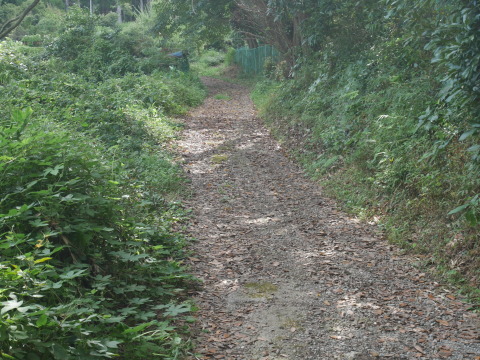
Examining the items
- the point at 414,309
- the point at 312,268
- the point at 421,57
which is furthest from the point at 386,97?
the point at 414,309

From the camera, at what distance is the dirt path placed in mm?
3873

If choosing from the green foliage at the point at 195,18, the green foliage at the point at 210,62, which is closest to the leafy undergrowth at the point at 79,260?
the green foliage at the point at 195,18

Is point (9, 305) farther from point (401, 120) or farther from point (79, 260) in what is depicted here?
point (401, 120)

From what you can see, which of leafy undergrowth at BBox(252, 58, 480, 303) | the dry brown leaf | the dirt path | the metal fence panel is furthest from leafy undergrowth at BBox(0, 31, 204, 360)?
the metal fence panel

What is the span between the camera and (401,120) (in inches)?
305

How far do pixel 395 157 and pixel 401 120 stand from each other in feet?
2.89

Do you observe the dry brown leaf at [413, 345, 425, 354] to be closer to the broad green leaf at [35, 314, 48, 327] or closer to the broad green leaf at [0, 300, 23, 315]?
the broad green leaf at [35, 314, 48, 327]

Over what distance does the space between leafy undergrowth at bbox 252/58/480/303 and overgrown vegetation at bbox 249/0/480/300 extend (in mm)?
16

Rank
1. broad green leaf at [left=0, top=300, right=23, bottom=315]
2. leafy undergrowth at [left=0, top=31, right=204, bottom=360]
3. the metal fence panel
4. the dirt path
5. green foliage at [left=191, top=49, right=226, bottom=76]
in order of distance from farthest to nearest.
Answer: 1. green foliage at [left=191, top=49, right=226, bottom=76]
2. the metal fence panel
3. the dirt path
4. leafy undergrowth at [left=0, top=31, right=204, bottom=360]
5. broad green leaf at [left=0, top=300, right=23, bottom=315]

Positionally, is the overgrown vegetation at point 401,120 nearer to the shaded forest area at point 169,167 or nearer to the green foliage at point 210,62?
the shaded forest area at point 169,167

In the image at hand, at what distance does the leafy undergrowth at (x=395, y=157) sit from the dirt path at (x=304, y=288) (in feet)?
1.27

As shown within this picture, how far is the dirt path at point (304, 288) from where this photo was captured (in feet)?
12.7

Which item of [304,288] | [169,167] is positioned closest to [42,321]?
[304,288]

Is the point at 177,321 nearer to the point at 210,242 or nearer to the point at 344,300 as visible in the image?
the point at 344,300
